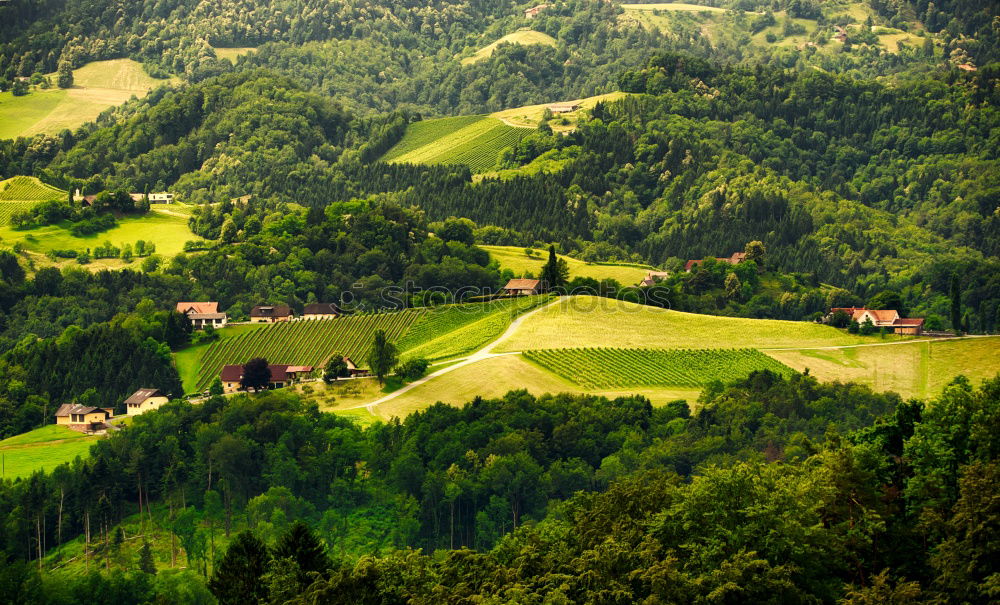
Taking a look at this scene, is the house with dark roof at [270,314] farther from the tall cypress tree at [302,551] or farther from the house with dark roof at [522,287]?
the tall cypress tree at [302,551]

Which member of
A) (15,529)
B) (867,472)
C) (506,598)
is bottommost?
(15,529)

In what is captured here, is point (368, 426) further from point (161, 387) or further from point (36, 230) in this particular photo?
point (36, 230)

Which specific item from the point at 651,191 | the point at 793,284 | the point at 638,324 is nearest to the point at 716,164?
the point at 651,191

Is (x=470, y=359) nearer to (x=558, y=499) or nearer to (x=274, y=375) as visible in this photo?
(x=274, y=375)

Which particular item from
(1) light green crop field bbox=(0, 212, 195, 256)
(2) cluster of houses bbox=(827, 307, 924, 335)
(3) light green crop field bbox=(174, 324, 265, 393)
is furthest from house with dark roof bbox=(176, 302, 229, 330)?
(2) cluster of houses bbox=(827, 307, 924, 335)

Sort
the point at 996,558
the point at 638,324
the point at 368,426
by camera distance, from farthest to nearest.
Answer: the point at 638,324
the point at 368,426
the point at 996,558

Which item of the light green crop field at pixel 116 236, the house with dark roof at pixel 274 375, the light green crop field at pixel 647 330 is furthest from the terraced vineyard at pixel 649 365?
the light green crop field at pixel 116 236

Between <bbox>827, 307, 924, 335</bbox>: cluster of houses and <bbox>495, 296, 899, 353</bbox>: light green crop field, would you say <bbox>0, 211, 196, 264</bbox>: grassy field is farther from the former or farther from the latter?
<bbox>827, 307, 924, 335</bbox>: cluster of houses
